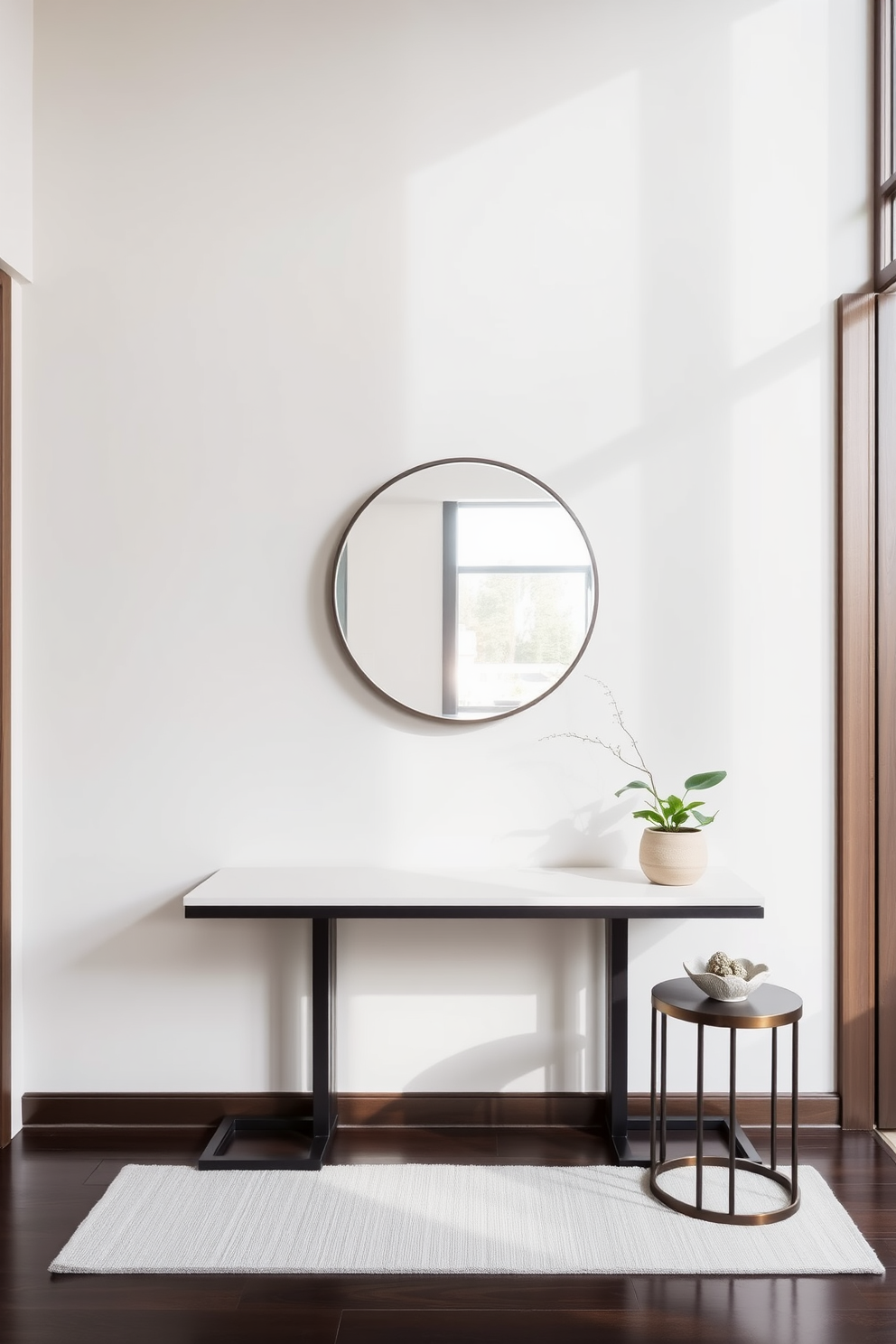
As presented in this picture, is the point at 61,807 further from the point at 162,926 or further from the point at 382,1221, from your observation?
the point at 382,1221

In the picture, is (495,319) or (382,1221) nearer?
(382,1221)

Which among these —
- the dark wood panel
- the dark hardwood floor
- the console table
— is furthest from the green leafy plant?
the dark hardwood floor

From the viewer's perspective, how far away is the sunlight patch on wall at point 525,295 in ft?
8.95

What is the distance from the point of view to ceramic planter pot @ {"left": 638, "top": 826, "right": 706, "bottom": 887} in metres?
2.45

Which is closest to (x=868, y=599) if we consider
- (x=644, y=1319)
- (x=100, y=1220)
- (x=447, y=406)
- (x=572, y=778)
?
(x=572, y=778)

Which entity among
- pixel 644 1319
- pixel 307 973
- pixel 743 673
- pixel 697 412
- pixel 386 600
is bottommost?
pixel 644 1319

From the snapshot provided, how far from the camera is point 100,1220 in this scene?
2.21 meters

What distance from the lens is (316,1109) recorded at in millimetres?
2576

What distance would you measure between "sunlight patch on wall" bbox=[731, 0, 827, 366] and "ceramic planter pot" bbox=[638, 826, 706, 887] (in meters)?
1.30

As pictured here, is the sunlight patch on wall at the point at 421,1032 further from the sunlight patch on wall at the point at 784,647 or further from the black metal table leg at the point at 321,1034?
the sunlight patch on wall at the point at 784,647

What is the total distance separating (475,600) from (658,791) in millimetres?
724

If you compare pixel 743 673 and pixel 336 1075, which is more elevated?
pixel 743 673

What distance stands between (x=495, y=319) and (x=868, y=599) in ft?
4.16

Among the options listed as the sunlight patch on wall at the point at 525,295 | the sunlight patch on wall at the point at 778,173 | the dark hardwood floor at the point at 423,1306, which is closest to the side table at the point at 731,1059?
the dark hardwood floor at the point at 423,1306
